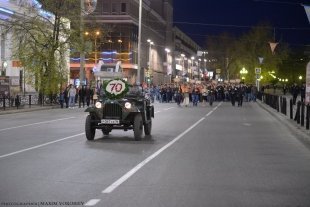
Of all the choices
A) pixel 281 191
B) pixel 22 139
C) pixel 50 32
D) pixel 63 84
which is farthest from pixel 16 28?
pixel 281 191

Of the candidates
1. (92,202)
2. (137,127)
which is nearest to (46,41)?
(137,127)

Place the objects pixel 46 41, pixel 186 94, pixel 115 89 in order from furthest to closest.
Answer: pixel 186 94 → pixel 46 41 → pixel 115 89

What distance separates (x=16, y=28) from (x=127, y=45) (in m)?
50.4

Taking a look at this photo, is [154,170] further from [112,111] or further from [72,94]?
[72,94]

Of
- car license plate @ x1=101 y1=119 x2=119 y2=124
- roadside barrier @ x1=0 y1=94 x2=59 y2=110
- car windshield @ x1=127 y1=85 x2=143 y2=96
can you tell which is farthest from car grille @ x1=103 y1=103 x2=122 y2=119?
roadside barrier @ x1=0 y1=94 x2=59 y2=110

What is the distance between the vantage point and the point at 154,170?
38.9ft

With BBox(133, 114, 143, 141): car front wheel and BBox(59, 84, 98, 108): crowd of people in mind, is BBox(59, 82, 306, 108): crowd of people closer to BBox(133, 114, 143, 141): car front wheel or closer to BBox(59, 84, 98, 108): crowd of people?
BBox(59, 84, 98, 108): crowd of people

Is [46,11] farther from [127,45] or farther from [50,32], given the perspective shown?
[127,45]

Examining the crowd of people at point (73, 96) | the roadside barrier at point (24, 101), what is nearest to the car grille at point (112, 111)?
the roadside barrier at point (24, 101)

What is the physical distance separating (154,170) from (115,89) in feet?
23.6

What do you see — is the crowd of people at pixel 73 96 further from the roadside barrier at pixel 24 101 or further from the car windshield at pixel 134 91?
the car windshield at pixel 134 91

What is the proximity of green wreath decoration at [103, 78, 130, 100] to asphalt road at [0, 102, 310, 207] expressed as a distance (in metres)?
1.32

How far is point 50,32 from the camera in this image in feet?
153

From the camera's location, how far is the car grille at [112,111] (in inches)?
713
